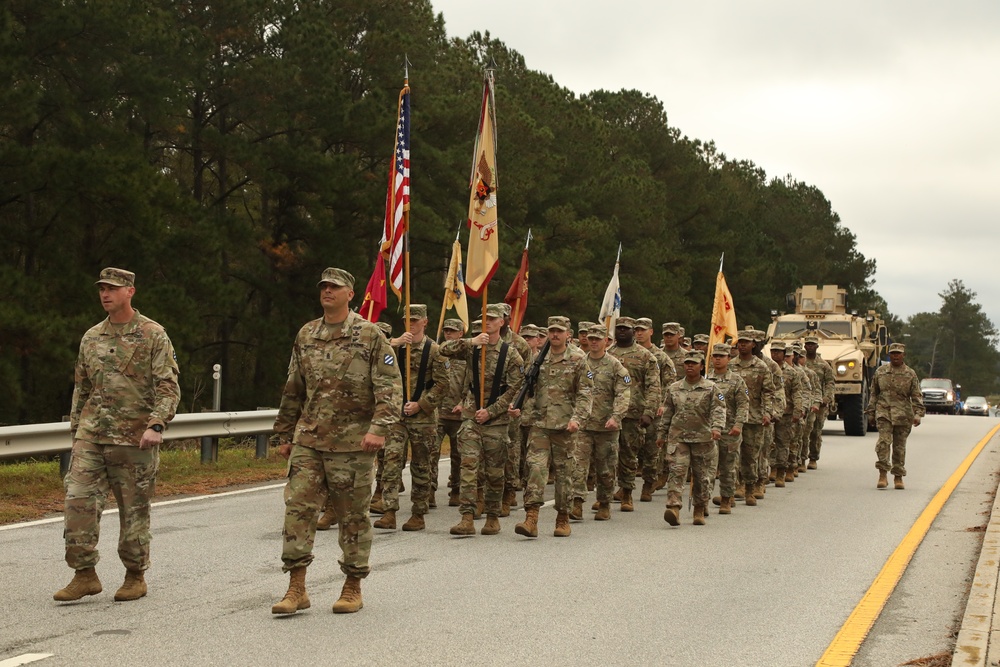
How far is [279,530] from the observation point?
440 inches

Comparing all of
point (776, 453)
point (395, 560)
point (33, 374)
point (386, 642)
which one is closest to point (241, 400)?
point (33, 374)

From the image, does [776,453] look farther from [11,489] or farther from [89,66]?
[89,66]

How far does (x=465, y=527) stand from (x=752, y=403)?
5.40m

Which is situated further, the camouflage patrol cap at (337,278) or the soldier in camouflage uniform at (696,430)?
the soldier in camouflage uniform at (696,430)

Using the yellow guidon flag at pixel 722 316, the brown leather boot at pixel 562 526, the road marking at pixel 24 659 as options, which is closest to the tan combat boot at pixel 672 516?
the brown leather boot at pixel 562 526

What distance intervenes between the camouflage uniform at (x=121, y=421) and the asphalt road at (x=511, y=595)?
1.70 feet

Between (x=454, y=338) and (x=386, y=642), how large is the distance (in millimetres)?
5810

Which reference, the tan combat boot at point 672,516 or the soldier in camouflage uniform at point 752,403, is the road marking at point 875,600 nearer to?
the soldier in camouflage uniform at point 752,403

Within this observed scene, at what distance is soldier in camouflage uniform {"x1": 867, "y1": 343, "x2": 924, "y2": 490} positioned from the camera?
16375mm

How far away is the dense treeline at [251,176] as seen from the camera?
26844 mm

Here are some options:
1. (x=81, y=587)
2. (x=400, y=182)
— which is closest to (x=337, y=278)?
(x=81, y=587)

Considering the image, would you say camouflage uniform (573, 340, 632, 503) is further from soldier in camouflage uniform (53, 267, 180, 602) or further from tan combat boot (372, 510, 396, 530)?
soldier in camouflage uniform (53, 267, 180, 602)

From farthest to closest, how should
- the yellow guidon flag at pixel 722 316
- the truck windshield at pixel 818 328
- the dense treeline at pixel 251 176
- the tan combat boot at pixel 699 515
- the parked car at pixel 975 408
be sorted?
the parked car at pixel 975 408
the truck windshield at pixel 818 328
the dense treeline at pixel 251 176
the yellow guidon flag at pixel 722 316
the tan combat boot at pixel 699 515

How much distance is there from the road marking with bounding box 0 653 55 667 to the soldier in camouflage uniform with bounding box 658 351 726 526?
752 centimetres
